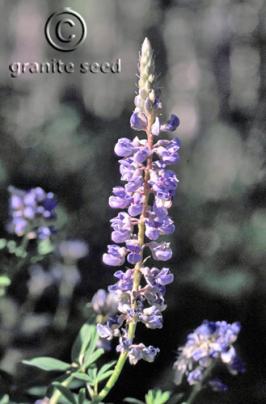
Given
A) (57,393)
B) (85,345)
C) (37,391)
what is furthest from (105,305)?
(37,391)

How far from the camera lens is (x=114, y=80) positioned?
2.20m

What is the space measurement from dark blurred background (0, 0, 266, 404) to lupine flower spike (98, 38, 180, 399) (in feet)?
2.05

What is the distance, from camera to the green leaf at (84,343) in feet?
5.72

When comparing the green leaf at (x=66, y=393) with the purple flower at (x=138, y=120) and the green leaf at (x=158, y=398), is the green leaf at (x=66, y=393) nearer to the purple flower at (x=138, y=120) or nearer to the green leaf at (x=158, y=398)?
the green leaf at (x=158, y=398)

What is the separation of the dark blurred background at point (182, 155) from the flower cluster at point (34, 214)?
10.4 inches

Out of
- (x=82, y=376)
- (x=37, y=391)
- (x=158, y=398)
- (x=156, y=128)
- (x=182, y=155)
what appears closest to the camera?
(x=156, y=128)

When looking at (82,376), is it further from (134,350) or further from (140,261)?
(140,261)

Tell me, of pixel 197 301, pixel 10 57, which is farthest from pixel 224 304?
pixel 10 57

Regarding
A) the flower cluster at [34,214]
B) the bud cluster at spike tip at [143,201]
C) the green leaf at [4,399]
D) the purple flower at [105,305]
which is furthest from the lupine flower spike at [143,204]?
the flower cluster at [34,214]

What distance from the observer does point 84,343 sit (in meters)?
1.75

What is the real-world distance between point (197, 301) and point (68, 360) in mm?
425

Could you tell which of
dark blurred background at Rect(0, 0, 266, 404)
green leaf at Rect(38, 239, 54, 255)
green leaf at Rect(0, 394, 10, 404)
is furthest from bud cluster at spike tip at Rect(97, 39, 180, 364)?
dark blurred background at Rect(0, 0, 266, 404)

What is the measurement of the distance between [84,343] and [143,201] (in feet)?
1.36

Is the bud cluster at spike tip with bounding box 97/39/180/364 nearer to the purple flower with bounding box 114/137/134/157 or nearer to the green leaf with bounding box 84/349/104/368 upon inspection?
the purple flower with bounding box 114/137/134/157
